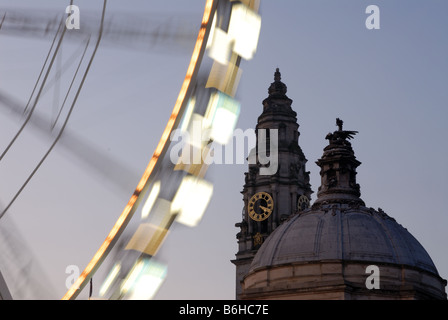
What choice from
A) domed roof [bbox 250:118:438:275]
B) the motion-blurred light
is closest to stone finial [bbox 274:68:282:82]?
domed roof [bbox 250:118:438:275]

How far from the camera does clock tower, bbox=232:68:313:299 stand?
97875 mm

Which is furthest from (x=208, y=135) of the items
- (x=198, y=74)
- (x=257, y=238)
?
(x=257, y=238)

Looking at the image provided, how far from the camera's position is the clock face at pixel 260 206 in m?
98.6

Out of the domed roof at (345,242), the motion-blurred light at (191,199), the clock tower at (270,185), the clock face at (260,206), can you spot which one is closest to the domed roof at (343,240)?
the domed roof at (345,242)

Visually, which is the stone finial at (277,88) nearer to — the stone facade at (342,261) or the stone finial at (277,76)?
the stone finial at (277,76)

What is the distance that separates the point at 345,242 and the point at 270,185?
61.1ft

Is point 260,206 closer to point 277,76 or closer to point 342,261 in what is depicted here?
point 277,76

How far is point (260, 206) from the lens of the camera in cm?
9862

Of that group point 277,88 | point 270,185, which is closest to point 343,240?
point 270,185

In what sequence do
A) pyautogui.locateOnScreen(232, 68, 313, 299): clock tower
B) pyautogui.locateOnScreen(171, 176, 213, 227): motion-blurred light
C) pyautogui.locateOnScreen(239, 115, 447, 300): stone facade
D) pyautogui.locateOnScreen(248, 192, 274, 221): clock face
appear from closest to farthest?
pyautogui.locateOnScreen(171, 176, 213, 227): motion-blurred light → pyautogui.locateOnScreen(239, 115, 447, 300): stone facade → pyautogui.locateOnScreen(232, 68, 313, 299): clock tower → pyautogui.locateOnScreen(248, 192, 274, 221): clock face

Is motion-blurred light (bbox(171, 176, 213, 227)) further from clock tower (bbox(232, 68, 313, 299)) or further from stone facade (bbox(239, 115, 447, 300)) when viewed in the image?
clock tower (bbox(232, 68, 313, 299))

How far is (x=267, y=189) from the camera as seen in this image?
Answer: 9875cm
